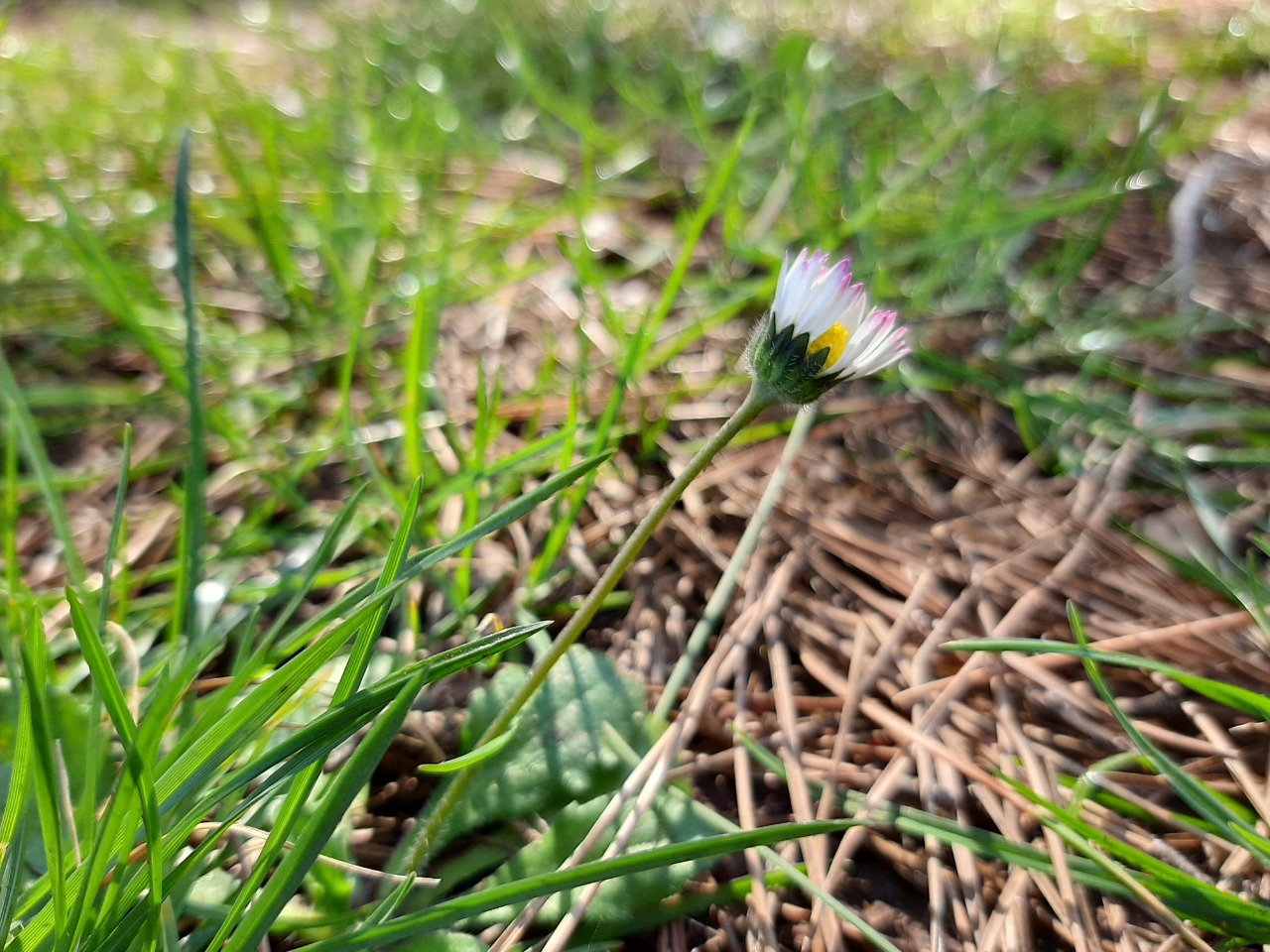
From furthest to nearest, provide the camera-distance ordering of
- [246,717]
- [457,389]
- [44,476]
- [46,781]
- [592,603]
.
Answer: [457,389] → [44,476] → [592,603] → [246,717] → [46,781]

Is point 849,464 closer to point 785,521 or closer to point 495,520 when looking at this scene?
point 785,521

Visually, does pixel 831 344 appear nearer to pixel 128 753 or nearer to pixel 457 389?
pixel 128 753

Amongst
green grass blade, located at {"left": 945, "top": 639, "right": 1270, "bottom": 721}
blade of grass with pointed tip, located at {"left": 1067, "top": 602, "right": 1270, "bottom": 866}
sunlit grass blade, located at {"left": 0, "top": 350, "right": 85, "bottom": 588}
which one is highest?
sunlit grass blade, located at {"left": 0, "top": 350, "right": 85, "bottom": 588}

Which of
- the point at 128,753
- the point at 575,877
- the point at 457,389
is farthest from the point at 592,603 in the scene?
the point at 457,389

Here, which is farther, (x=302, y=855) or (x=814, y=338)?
(x=814, y=338)

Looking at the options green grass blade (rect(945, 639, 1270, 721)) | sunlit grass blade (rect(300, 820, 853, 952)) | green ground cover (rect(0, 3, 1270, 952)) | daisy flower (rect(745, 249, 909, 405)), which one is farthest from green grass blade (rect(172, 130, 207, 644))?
green grass blade (rect(945, 639, 1270, 721))

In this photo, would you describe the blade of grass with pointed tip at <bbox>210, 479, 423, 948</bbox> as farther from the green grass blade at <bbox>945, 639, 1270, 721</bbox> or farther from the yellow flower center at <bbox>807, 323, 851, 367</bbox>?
the green grass blade at <bbox>945, 639, 1270, 721</bbox>

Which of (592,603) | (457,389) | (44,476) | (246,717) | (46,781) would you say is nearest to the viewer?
(46,781)

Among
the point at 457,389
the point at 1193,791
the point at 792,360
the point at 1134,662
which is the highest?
the point at 457,389

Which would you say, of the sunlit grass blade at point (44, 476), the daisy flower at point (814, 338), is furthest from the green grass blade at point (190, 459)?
the daisy flower at point (814, 338)
